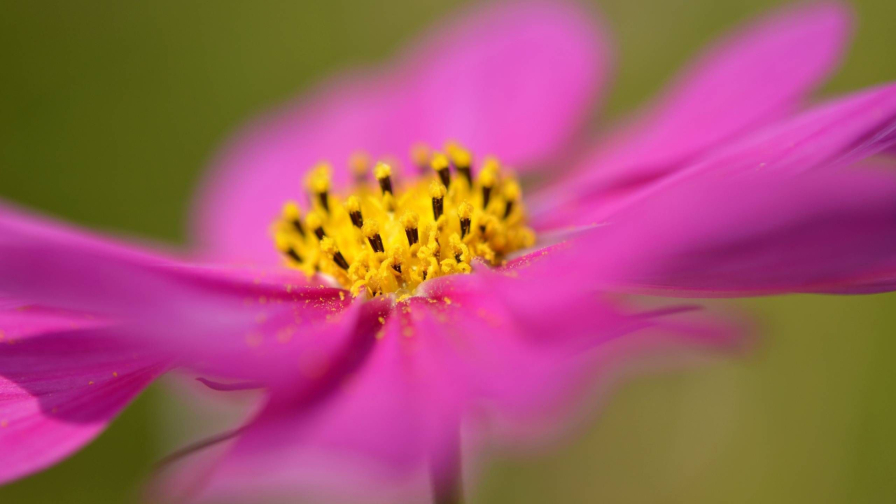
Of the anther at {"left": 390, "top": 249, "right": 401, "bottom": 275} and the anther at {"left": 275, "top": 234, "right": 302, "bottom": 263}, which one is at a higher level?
the anther at {"left": 275, "top": 234, "right": 302, "bottom": 263}

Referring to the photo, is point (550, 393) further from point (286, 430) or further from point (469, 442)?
point (469, 442)

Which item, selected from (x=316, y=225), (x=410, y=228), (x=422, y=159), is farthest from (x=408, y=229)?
(x=422, y=159)

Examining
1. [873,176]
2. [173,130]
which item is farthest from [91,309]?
[173,130]

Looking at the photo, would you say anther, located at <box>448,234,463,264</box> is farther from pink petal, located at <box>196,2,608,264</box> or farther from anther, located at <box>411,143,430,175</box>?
pink petal, located at <box>196,2,608,264</box>

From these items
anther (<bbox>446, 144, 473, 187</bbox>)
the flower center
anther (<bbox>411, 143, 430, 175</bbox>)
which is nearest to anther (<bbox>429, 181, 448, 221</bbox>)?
the flower center

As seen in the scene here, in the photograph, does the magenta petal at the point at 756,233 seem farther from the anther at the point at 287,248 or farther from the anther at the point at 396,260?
the anther at the point at 287,248

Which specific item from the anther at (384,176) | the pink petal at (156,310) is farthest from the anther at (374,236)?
the pink petal at (156,310)
